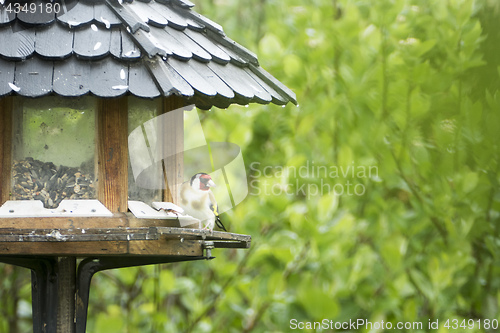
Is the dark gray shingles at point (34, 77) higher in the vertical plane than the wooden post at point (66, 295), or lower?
higher

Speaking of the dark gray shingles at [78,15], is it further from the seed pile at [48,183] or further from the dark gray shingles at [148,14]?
the seed pile at [48,183]

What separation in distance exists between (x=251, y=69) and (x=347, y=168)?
0.98m

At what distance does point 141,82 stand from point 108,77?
73mm

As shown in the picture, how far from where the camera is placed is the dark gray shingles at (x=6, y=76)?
120 centimetres

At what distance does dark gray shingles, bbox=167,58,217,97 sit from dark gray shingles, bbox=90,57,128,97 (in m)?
0.13

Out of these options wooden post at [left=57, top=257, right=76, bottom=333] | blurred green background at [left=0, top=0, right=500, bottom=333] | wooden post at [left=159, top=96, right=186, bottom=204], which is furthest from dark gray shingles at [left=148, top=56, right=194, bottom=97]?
blurred green background at [left=0, top=0, right=500, bottom=333]

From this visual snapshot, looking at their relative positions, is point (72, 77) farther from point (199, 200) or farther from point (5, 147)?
point (199, 200)

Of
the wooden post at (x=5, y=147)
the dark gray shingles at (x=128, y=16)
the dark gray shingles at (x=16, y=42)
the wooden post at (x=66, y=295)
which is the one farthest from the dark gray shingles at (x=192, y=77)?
the wooden post at (x=66, y=295)

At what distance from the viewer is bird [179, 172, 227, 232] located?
4.83 feet

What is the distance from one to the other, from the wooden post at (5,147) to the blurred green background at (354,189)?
3.14 ft

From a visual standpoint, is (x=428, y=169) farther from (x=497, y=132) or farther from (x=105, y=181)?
(x=105, y=181)

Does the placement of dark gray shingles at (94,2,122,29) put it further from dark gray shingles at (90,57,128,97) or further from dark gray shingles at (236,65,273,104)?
dark gray shingles at (236,65,273,104)

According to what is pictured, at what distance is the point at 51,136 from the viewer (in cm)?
137

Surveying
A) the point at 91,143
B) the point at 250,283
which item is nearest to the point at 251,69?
the point at 91,143
